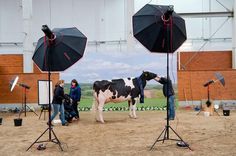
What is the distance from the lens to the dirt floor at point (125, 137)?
30.3 ft

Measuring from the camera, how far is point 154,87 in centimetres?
2055

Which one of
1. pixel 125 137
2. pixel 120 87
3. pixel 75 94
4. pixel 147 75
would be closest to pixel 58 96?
pixel 75 94

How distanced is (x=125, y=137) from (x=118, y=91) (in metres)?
5.10

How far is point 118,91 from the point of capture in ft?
53.9

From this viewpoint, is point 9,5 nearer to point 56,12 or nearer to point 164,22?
point 56,12

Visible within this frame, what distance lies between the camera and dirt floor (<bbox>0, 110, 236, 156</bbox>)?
30.3 feet

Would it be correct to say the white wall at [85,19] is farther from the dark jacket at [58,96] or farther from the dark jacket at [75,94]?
the dark jacket at [58,96]

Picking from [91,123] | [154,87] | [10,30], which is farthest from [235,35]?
[10,30]

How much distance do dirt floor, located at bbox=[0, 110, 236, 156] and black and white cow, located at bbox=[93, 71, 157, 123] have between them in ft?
2.67

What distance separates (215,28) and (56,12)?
39.1ft

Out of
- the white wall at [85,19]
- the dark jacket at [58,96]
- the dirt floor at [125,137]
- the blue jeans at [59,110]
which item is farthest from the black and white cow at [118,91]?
the white wall at [85,19]

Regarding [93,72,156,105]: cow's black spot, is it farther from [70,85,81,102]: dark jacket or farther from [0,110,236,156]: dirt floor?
[0,110,236,156]: dirt floor

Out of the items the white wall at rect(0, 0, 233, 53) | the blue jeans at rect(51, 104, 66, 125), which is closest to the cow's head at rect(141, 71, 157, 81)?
the blue jeans at rect(51, 104, 66, 125)

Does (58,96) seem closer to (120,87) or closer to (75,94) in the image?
(75,94)
